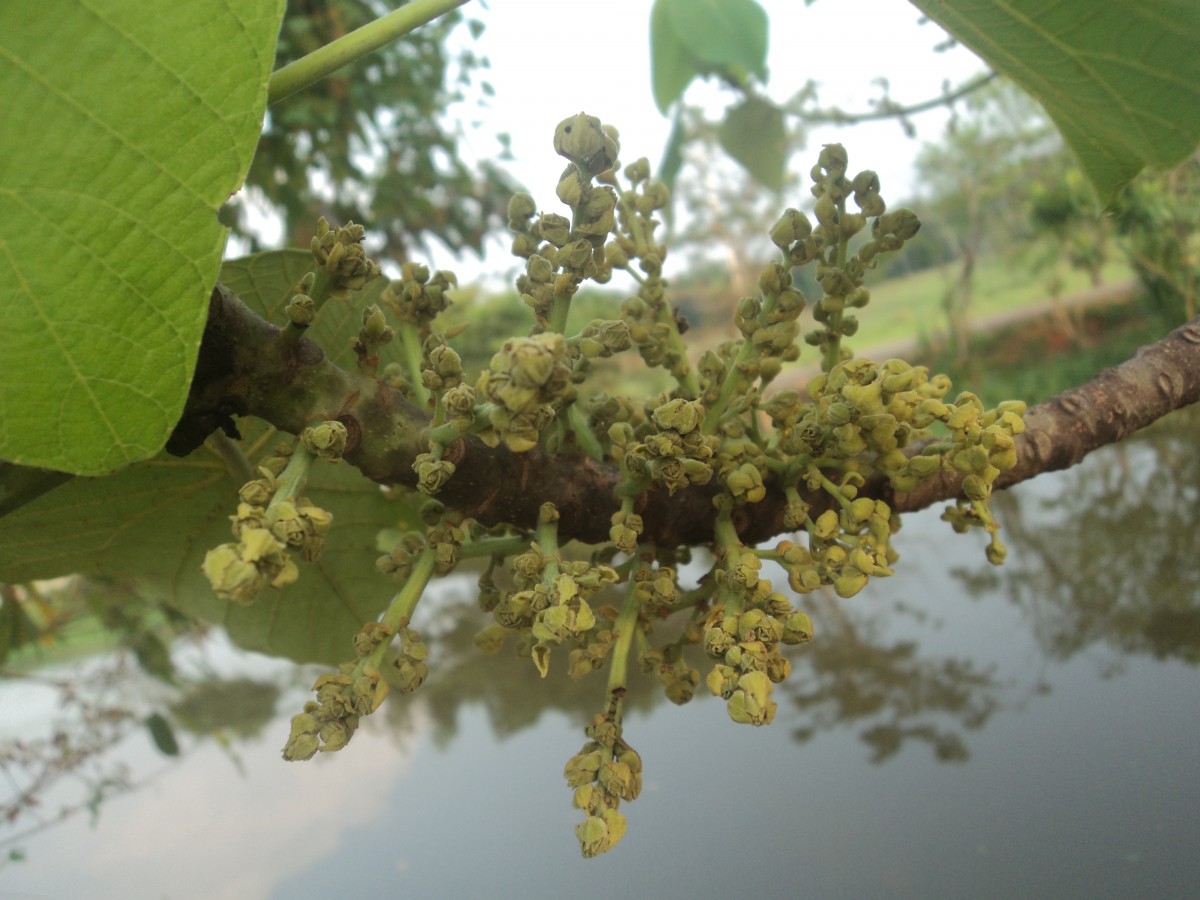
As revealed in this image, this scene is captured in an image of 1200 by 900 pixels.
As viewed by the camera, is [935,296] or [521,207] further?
[935,296]

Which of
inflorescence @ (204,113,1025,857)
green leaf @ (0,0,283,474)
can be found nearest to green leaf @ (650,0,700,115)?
inflorescence @ (204,113,1025,857)

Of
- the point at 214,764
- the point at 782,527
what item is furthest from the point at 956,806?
the point at 214,764

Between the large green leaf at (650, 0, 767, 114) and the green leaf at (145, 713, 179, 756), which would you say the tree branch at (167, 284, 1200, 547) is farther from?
the green leaf at (145, 713, 179, 756)

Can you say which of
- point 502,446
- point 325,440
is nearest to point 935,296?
point 502,446

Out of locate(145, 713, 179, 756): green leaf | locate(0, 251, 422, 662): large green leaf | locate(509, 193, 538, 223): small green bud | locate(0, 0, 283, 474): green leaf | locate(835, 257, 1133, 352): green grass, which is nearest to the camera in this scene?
locate(0, 0, 283, 474): green leaf

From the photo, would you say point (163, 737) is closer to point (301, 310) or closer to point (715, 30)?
point (301, 310)

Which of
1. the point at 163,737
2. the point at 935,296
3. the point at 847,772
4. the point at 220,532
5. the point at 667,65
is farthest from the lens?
the point at 935,296

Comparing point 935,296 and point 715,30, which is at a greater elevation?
point 935,296
